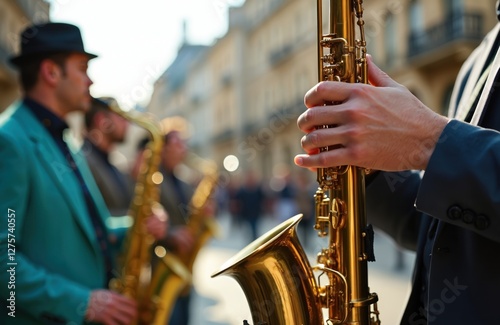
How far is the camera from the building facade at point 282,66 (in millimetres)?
17391

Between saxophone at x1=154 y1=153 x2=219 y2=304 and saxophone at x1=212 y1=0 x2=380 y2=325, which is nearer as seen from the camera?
saxophone at x1=212 y1=0 x2=380 y2=325

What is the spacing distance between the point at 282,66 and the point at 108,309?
31.1 metres

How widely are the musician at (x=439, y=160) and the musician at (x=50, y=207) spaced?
1325 millimetres

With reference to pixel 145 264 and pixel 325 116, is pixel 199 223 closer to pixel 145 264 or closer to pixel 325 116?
pixel 145 264

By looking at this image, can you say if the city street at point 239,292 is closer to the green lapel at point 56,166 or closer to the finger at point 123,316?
the finger at point 123,316

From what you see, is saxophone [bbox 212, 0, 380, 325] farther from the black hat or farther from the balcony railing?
the balcony railing

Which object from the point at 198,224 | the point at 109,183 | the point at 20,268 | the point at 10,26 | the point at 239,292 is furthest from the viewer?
the point at 10,26

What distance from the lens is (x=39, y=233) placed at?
2.21m

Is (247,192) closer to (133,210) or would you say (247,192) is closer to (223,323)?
(223,323)

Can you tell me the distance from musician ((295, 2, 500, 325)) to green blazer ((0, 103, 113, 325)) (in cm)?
130

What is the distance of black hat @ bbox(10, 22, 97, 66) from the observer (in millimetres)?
2516

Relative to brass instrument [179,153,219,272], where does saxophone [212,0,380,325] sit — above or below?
below

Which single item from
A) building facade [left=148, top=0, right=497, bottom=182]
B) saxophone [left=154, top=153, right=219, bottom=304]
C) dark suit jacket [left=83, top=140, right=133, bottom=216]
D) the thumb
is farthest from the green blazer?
saxophone [left=154, top=153, right=219, bottom=304]

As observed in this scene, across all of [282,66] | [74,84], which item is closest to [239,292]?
[74,84]
